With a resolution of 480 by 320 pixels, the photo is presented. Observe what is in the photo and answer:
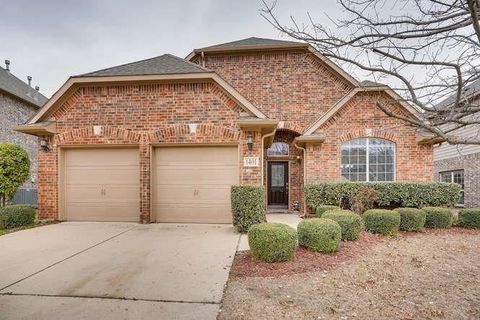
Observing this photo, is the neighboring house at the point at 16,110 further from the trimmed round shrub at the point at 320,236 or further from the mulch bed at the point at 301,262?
the trimmed round shrub at the point at 320,236

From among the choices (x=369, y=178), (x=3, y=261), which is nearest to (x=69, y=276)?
(x=3, y=261)

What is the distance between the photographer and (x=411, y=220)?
307 inches

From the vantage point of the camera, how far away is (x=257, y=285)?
4.05 metres

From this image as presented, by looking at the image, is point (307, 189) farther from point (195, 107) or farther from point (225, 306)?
point (225, 306)

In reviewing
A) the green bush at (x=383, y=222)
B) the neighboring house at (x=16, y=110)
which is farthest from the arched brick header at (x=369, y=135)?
the neighboring house at (x=16, y=110)

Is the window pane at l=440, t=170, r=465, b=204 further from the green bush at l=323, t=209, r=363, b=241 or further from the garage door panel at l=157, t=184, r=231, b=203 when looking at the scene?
the garage door panel at l=157, t=184, r=231, b=203

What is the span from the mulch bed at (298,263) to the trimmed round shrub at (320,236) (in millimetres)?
117

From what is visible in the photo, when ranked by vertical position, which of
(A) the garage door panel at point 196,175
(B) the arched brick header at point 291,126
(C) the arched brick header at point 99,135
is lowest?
(A) the garage door panel at point 196,175

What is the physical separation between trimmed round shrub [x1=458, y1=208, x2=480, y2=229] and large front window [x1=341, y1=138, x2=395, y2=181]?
9.19ft

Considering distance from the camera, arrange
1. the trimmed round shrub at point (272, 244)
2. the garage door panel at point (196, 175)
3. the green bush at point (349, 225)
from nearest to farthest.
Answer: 1. the trimmed round shrub at point (272, 244)
2. the green bush at point (349, 225)
3. the garage door panel at point (196, 175)

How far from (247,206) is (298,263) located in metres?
2.50

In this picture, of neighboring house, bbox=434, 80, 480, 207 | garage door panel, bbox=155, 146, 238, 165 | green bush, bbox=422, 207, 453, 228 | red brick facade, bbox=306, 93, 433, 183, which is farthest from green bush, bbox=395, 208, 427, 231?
neighboring house, bbox=434, 80, 480, 207

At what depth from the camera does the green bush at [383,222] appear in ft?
24.2

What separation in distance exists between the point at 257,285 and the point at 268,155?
10.00m
